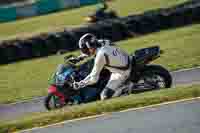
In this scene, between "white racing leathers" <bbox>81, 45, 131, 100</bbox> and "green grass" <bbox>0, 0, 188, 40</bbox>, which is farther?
"green grass" <bbox>0, 0, 188, 40</bbox>

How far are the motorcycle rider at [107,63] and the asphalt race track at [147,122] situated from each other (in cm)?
200

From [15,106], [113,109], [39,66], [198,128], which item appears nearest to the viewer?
[198,128]

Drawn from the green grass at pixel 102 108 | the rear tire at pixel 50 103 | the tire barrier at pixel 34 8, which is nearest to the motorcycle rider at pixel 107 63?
the rear tire at pixel 50 103

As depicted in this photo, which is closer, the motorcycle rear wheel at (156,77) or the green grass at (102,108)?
the green grass at (102,108)

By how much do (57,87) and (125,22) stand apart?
1190 cm

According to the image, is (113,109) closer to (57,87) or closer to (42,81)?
(57,87)

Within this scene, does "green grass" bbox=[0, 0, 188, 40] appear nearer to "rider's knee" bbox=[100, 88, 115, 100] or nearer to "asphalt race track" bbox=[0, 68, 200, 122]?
"asphalt race track" bbox=[0, 68, 200, 122]

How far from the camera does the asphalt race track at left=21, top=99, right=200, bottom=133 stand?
7691 mm

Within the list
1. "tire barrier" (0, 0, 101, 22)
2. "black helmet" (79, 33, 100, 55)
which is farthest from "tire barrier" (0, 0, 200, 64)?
"tire barrier" (0, 0, 101, 22)

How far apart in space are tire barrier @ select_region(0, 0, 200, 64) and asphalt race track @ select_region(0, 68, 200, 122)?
7.70 meters

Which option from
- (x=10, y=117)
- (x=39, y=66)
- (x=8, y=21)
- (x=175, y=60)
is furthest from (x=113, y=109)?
(x=8, y=21)

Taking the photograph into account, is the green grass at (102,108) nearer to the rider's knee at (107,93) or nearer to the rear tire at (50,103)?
the rider's knee at (107,93)

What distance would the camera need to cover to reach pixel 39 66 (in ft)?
67.1

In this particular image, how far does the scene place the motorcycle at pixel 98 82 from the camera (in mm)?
11125
